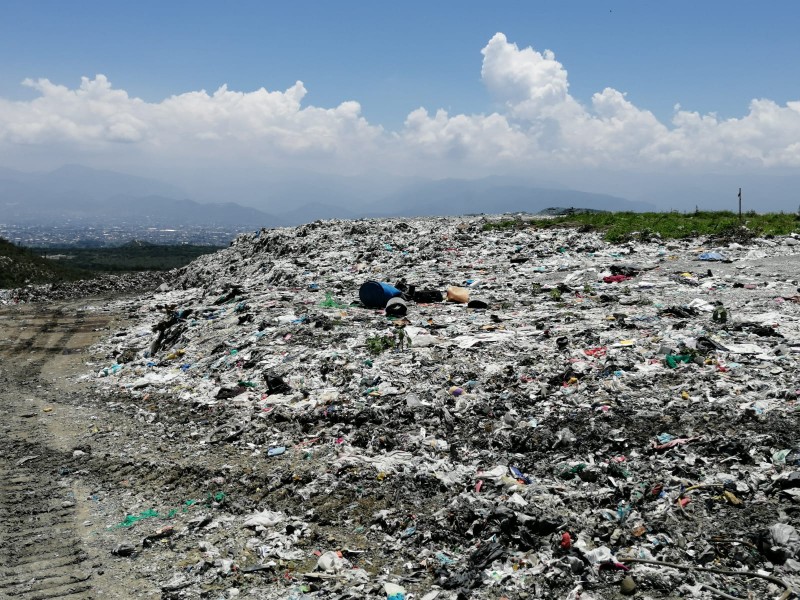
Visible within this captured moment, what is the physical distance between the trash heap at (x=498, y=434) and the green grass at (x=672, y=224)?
114 inches

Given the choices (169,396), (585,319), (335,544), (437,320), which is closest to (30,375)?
(169,396)

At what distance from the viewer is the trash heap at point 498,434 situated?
4.01 meters

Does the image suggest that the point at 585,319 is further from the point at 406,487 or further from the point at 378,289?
the point at 406,487

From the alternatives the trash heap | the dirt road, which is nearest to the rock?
the trash heap

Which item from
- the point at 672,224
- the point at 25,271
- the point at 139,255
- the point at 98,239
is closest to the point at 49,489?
the point at 672,224

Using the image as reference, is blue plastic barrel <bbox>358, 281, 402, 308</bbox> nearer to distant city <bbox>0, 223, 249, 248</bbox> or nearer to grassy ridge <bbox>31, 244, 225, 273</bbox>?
grassy ridge <bbox>31, 244, 225, 273</bbox>

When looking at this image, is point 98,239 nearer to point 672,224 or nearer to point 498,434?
point 672,224

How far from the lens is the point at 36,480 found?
6074 mm

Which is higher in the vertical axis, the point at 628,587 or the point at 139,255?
the point at 139,255

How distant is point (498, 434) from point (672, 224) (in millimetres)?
12330

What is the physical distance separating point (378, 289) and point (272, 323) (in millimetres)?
1991

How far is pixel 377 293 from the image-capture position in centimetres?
1033

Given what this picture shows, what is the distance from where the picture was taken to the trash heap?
4.01 meters

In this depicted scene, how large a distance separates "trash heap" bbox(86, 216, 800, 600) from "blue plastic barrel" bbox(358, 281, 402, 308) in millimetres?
37
